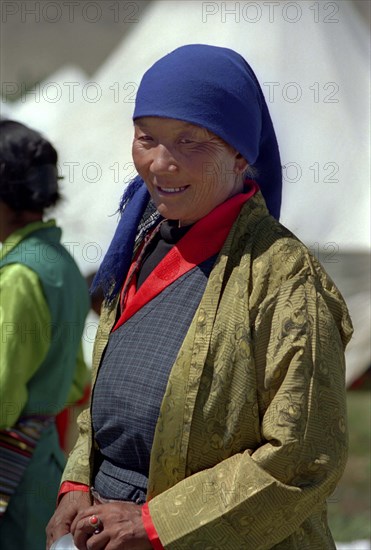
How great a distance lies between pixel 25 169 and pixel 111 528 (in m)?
1.52

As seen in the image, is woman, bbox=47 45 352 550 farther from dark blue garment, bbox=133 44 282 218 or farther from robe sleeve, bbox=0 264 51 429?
robe sleeve, bbox=0 264 51 429

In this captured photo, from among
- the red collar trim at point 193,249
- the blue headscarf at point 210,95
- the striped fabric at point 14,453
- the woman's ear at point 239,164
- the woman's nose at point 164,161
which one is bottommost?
the striped fabric at point 14,453

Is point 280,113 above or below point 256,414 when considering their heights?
above

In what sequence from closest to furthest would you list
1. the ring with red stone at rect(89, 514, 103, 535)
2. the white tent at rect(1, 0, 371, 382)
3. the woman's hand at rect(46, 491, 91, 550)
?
the ring with red stone at rect(89, 514, 103, 535), the woman's hand at rect(46, 491, 91, 550), the white tent at rect(1, 0, 371, 382)

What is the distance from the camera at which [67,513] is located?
6.35 ft

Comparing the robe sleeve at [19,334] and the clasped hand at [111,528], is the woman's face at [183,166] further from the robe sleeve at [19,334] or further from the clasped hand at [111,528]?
the robe sleeve at [19,334]

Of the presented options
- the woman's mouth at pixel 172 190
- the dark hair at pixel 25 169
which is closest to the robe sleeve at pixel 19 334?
the dark hair at pixel 25 169

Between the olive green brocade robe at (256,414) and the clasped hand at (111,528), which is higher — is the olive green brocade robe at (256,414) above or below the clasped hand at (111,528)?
above

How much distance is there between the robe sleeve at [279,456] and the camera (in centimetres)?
168

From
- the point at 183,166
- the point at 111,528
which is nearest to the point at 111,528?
the point at 111,528

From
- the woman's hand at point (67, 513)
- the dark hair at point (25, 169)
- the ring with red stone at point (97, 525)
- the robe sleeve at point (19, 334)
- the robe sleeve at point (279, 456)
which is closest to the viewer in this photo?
the robe sleeve at point (279, 456)

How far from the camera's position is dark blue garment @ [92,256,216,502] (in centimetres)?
180

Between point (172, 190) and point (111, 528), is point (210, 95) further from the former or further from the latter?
point (111, 528)

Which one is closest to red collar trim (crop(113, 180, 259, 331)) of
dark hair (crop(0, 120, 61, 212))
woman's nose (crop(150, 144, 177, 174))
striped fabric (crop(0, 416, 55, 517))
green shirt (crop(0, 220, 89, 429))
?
woman's nose (crop(150, 144, 177, 174))
